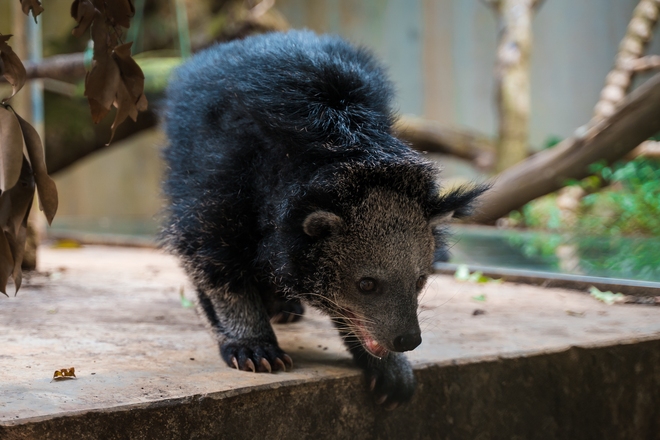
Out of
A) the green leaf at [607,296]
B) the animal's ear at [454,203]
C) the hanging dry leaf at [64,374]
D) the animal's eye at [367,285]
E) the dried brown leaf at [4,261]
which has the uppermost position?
the green leaf at [607,296]

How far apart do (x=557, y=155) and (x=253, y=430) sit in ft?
18.2

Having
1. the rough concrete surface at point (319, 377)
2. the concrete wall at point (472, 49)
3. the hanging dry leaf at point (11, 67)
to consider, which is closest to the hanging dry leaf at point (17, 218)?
the hanging dry leaf at point (11, 67)

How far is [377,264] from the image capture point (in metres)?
2.16

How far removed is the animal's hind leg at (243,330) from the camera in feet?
7.69

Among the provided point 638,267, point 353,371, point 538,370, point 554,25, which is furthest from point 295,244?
point 554,25

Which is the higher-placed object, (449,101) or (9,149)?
(449,101)

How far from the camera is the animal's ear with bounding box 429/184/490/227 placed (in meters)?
2.32

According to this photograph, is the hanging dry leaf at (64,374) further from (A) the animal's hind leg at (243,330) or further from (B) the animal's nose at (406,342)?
(B) the animal's nose at (406,342)

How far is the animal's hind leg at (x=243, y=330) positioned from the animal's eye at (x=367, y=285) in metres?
0.37

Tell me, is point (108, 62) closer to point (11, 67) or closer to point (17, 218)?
point (11, 67)

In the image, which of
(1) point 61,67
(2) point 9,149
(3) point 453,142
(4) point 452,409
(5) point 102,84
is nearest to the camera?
(2) point 9,149

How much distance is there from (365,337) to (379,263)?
10.2 inches

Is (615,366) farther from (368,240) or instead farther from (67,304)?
(67,304)

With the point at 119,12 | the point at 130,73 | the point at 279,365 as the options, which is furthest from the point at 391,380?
the point at 119,12
